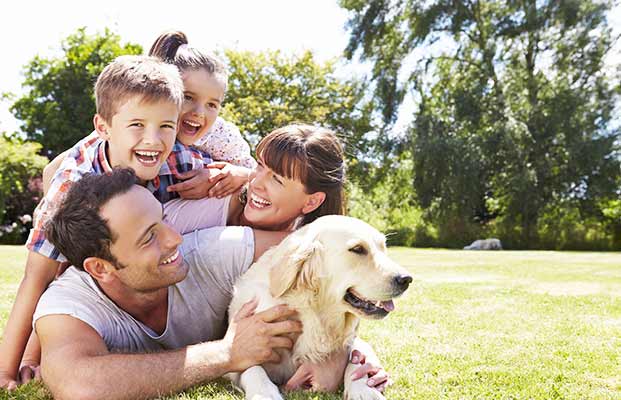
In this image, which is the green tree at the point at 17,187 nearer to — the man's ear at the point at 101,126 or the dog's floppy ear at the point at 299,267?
the man's ear at the point at 101,126

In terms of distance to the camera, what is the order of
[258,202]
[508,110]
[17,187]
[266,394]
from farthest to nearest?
1. [508,110]
2. [17,187]
3. [258,202]
4. [266,394]

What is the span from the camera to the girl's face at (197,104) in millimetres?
4500

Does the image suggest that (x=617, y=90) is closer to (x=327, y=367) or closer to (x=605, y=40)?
(x=605, y=40)

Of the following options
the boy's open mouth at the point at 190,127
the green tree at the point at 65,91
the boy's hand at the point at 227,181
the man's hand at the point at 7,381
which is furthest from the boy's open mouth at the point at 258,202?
the green tree at the point at 65,91

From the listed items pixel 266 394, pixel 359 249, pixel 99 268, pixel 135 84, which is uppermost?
pixel 135 84

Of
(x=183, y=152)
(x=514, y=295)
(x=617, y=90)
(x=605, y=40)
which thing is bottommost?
(x=514, y=295)

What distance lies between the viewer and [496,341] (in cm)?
533

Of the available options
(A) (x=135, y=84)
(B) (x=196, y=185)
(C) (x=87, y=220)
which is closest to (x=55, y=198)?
(C) (x=87, y=220)

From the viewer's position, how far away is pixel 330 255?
125 inches

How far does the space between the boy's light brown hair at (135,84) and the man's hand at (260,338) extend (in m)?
1.54

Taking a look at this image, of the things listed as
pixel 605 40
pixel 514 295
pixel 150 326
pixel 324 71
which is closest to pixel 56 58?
pixel 324 71

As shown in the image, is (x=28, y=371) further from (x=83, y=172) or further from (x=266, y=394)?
(x=266, y=394)

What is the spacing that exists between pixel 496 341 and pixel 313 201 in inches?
94.7

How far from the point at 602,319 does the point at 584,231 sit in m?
23.6
